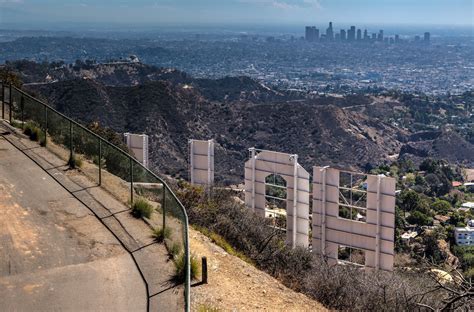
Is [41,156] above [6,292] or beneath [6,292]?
above

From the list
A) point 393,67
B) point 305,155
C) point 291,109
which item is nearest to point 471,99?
point 291,109

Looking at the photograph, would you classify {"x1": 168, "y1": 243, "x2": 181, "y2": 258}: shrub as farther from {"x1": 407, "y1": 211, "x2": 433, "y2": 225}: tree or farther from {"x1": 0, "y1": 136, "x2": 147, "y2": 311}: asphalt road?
{"x1": 407, "y1": 211, "x2": 433, "y2": 225}: tree

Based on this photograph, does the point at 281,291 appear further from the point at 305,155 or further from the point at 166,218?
the point at 305,155

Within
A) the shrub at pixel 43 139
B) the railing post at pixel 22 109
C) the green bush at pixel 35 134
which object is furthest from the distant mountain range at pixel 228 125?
the shrub at pixel 43 139

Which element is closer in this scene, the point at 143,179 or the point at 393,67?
the point at 143,179

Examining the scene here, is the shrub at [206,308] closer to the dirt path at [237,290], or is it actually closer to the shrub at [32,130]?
the dirt path at [237,290]

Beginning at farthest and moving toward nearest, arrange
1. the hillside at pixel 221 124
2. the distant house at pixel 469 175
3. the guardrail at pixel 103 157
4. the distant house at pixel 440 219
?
1. the distant house at pixel 469 175
2. the hillside at pixel 221 124
3. the distant house at pixel 440 219
4. the guardrail at pixel 103 157
